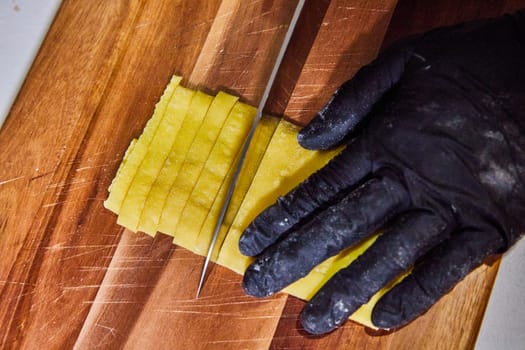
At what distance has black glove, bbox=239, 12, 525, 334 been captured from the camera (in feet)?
5.92

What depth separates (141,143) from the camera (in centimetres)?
217

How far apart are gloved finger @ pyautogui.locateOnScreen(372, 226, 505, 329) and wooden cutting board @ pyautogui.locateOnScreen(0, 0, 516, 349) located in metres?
0.23

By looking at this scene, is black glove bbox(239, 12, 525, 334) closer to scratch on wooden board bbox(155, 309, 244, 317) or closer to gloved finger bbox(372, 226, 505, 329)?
gloved finger bbox(372, 226, 505, 329)

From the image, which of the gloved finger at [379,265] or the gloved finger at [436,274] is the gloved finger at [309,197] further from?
the gloved finger at [436,274]

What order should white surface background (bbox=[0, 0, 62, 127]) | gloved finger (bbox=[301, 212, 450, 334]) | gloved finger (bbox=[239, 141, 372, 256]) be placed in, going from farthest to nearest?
1. white surface background (bbox=[0, 0, 62, 127])
2. gloved finger (bbox=[239, 141, 372, 256])
3. gloved finger (bbox=[301, 212, 450, 334])

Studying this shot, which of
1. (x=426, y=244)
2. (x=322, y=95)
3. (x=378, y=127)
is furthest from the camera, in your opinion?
(x=322, y=95)

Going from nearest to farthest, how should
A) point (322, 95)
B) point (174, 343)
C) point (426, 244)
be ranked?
point (426, 244), point (174, 343), point (322, 95)

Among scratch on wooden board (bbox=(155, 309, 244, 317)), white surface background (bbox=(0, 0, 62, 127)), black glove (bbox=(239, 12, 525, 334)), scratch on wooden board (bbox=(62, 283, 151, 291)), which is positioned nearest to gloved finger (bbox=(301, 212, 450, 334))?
black glove (bbox=(239, 12, 525, 334))

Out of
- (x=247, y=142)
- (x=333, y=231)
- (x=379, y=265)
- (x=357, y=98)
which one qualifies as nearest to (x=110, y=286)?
(x=247, y=142)

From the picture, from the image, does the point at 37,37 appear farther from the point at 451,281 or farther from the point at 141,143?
the point at 451,281

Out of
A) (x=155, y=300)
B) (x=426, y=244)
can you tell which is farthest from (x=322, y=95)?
(x=155, y=300)

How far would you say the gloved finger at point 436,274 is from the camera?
5.85 feet

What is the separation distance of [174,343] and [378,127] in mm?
1019

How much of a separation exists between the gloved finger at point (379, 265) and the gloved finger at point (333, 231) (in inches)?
2.3
